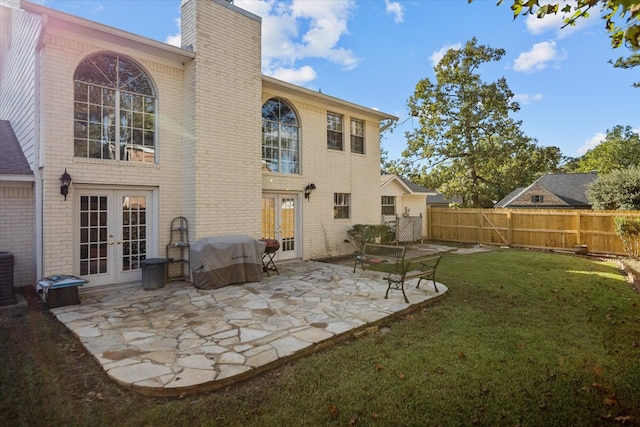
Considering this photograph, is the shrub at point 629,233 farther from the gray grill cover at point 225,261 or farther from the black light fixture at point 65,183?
the black light fixture at point 65,183

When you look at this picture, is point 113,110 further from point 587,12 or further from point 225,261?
point 587,12

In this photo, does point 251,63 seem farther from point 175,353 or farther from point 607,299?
point 607,299

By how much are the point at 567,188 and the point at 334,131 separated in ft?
86.3

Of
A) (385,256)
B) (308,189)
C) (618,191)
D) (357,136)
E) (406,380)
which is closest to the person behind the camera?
(406,380)

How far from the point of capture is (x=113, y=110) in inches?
283

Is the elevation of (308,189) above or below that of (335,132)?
below

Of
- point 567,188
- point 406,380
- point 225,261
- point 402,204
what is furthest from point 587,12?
point 567,188

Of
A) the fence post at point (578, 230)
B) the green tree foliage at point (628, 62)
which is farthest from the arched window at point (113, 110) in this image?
the fence post at point (578, 230)

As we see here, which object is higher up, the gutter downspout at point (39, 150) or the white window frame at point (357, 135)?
the white window frame at point (357, 135)

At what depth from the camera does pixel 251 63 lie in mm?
8719

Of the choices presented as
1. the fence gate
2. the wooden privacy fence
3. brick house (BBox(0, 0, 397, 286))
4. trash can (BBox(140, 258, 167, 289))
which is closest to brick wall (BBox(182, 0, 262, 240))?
brick house (BBox(0, 0, 397, 286))

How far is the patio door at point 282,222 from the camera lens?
10.1 meters

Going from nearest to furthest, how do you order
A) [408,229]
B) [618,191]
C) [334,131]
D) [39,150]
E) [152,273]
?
1. [39,150]
2. [152,273]
3. [334,131]
4. [408,229]
5. [618,191]

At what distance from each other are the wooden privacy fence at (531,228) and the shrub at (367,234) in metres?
6.30
